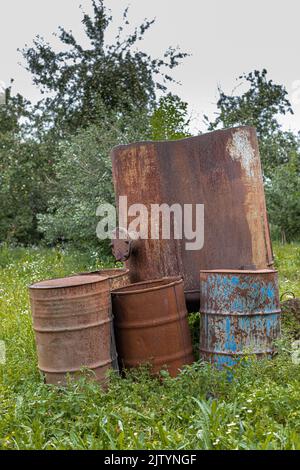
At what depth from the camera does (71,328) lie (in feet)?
14.4

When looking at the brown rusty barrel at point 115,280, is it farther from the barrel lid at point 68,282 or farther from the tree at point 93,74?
the tree at point 93,74

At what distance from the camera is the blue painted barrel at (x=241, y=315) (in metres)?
4.64

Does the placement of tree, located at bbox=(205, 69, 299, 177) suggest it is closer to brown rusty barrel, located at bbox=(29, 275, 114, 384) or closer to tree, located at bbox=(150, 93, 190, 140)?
tree, located at bbox=(150, 93, 190, 140)

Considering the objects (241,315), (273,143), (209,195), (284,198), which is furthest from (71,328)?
(273,143)

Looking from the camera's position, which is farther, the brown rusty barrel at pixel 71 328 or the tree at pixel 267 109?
the tree at pixel 267 109

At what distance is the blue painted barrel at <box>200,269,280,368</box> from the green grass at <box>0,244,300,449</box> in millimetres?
164

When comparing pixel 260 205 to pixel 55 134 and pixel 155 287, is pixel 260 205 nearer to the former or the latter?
pixel 155 287

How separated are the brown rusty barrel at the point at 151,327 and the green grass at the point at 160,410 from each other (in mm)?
159

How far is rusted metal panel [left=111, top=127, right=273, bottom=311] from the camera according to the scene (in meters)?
5.23

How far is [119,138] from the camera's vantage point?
454 inches

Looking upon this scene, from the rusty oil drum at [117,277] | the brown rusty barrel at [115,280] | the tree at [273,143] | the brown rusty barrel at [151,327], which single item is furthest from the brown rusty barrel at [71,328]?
the tree at [273,143]

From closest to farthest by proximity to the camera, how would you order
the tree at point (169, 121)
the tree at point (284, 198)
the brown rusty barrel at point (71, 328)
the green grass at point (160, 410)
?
the green grass at point (160, 410) → the brown rusty barrel at point (71, 328) → the tree at point (169, 121) → the tree at point (284, 198)

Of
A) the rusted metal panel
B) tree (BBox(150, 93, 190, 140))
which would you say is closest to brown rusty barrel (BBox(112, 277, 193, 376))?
the rusted metal panel

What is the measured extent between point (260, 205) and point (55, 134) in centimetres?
1088
